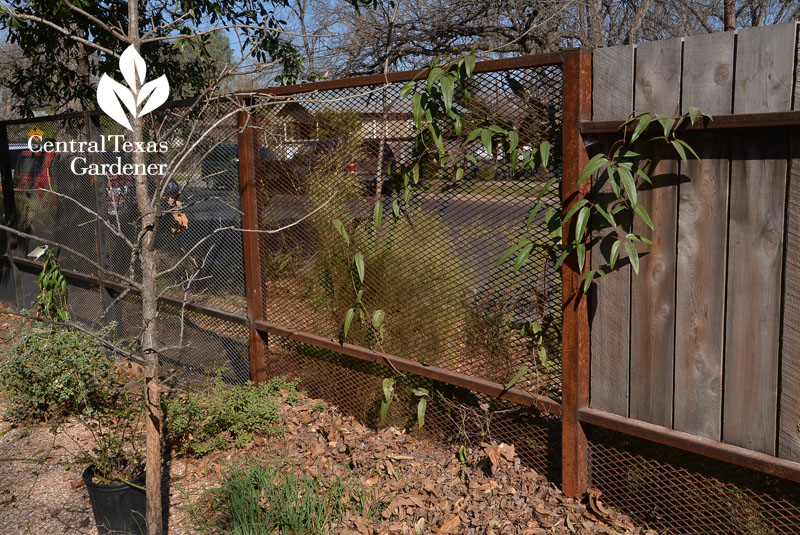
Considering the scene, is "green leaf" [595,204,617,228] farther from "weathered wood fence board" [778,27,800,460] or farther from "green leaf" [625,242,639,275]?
"weathered wood fence board" [778,27,800,460]

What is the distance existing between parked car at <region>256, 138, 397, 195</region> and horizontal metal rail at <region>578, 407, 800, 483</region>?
1.68 metres

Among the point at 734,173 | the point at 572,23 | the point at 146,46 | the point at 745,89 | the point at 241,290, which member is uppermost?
the point at 572,23

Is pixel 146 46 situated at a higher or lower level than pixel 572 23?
lower

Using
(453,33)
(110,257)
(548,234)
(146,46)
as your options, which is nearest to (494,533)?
(548,234)

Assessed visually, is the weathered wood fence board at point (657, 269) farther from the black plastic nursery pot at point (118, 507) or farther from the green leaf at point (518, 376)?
the black plastic nursery pot at point (118, 507)

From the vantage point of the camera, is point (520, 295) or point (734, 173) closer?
point (734, 173)

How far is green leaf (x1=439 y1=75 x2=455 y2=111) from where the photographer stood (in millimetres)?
3422

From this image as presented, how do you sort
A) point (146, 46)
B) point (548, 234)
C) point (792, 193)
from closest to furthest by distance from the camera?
point (792, 193), point (548, 234), point (146, 46)

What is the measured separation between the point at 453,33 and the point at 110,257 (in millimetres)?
6003

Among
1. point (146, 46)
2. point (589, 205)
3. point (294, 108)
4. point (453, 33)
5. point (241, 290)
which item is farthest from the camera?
point (453, 33)

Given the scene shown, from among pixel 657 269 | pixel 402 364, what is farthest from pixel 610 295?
pixel 402 364

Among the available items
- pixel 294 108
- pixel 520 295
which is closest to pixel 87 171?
pixel 294 108

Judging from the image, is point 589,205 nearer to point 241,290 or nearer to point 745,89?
point 745,89

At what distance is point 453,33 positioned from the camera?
Answer: 10.3 m
